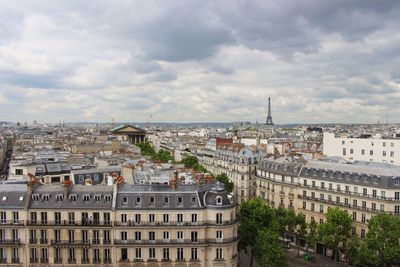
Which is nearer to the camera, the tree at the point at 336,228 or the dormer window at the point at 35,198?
the dormer window at the point at 35,198

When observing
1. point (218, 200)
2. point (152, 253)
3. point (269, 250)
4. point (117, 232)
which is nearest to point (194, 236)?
point (218, 200)

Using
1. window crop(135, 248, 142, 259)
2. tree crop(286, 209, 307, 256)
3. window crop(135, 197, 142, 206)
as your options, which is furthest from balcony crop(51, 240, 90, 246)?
tree crop(286, 209, 307, 256)

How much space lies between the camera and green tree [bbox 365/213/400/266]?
56.1m

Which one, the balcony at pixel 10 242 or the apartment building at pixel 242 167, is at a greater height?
the apartment building at pixel 242 167

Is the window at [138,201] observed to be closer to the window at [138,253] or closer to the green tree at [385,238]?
the window at [138,253]

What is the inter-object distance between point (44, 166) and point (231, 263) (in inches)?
1656

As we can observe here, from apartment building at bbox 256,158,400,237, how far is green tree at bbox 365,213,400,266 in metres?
8.71

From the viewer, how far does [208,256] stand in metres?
53.3

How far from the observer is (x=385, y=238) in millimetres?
57188

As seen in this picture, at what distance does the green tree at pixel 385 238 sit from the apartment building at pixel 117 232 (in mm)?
19427

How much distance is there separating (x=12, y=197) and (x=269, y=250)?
1331 inches

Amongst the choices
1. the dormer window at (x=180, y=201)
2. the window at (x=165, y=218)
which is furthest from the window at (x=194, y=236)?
the dormer window at (x=180, y=201)

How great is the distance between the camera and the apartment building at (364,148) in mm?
91188

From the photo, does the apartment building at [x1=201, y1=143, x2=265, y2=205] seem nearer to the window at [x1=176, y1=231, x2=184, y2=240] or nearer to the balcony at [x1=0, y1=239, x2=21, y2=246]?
the window at [x1=176, y1=231, x2=184, y2=240]
